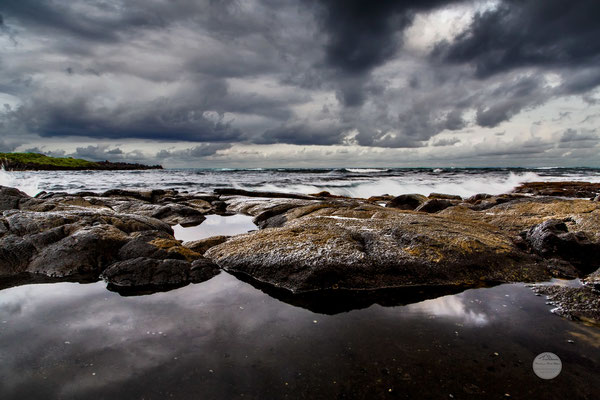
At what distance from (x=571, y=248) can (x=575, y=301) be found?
3.27m

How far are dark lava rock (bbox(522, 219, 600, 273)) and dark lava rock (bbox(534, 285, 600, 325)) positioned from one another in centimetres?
218

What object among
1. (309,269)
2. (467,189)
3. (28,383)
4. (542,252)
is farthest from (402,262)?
(467,189)

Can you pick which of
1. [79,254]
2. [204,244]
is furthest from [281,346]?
[79,254]

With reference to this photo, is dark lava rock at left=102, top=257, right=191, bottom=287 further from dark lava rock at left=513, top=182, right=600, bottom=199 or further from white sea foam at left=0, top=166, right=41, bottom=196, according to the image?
dark lava rock at left=513, top=182, right=600, bottom=199

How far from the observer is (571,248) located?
809 cm

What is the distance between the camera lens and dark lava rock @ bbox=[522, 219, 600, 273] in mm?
7922

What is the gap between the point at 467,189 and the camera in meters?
38.0

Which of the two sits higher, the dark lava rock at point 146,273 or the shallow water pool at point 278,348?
the dark lava rock at point 146,273

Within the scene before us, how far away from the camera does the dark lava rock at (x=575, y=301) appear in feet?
17.0

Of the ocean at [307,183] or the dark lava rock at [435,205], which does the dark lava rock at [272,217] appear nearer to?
the dark lava rock at [435,205]

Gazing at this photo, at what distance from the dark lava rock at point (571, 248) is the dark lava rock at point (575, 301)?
7.14 ft

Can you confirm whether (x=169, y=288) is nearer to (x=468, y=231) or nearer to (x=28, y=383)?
(x=28, y=383)

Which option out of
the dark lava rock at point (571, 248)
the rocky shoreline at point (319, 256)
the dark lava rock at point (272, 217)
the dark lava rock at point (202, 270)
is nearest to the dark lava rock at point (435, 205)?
the rocky shoreline at point (319, 256)

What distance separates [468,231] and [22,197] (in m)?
16.5
